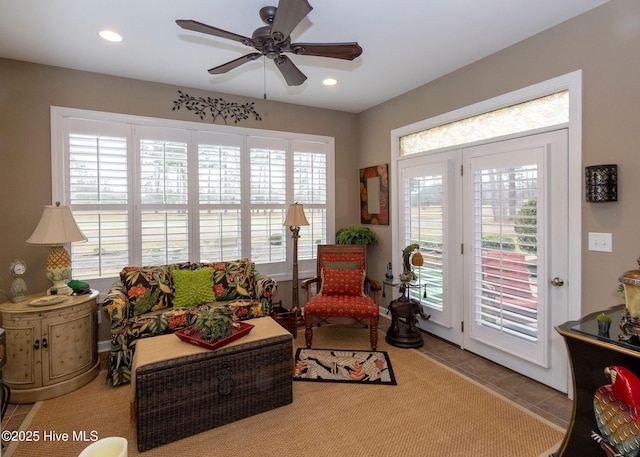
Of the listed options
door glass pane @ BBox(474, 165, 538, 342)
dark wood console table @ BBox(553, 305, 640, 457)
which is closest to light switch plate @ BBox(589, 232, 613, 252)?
door glass pane @ BBox(474, 165, 538, 342)

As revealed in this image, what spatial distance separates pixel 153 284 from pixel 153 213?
893 millimetres

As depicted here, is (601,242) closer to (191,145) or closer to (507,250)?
(507,250)

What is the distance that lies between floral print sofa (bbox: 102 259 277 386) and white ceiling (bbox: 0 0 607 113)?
2042 mm

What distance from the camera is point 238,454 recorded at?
2043 millimetres

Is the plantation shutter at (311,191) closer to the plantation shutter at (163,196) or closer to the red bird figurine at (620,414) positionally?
the plantation shutter at (163,196)

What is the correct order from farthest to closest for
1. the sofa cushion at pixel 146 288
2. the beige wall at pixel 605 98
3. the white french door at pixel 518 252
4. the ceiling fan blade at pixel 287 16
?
1. the sofa cushion at pixel 146 288
2. the white french door at pixel 518 252
3. the beige wall at pixel 605 98
4. the ceiling fan blade at pixel 287 16

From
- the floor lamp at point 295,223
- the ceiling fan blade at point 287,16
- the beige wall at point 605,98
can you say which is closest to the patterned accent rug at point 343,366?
the floor lamp at point 295,223

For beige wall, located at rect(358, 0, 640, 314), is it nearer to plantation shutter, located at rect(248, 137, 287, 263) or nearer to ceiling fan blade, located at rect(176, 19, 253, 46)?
ceiling fan blade, located at rect(176, 19, 253, 46)

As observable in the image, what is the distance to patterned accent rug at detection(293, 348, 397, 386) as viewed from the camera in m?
2.92

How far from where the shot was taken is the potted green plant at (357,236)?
4.52 metres

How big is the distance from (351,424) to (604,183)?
2414 mm

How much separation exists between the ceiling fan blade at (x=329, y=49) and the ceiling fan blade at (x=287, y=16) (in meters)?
0.12

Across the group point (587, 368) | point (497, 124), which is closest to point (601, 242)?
point (587, 368)

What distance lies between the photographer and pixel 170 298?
11.0 ft
